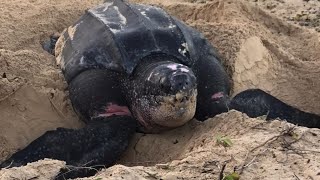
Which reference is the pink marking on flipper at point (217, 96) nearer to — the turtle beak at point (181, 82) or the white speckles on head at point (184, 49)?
the white speckles on head at point (184, 49)

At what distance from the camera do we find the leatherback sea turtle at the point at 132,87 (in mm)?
2830

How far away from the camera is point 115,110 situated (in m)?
3.08

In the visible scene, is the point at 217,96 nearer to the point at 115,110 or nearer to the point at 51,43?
the point at 115,110

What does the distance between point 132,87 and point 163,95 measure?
28 centimetres

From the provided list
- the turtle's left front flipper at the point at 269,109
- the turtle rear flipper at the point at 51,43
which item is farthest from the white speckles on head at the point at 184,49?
the turtle rear flipper at the point at 51,43

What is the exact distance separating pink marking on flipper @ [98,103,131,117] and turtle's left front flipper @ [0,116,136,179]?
0.09 metres

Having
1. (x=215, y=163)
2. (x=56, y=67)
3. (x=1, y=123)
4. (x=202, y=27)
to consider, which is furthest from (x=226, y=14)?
(x=215, y=163)

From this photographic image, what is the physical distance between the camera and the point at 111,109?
10.1 ft

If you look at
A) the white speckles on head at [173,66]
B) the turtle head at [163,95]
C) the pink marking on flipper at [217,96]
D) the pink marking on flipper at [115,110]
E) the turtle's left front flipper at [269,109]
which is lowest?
the turtle's left front flipper at [269,109]

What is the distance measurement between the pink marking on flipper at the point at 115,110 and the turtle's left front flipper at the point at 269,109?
0.53 meters

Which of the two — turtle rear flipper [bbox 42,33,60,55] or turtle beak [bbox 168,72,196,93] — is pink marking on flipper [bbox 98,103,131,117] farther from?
turtle rear flipper [bbox 42,33,60,55]

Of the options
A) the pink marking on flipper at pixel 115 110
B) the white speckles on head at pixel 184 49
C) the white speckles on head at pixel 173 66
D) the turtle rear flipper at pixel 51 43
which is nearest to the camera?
the white speckles on head at pixel 173 66

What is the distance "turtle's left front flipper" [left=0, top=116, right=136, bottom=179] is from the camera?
2.81 metres

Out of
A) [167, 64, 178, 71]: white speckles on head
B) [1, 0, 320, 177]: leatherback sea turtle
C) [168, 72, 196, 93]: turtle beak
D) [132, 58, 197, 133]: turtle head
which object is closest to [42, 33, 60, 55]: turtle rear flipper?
[1, 0, 320, 177]: leatherback sea turtle
